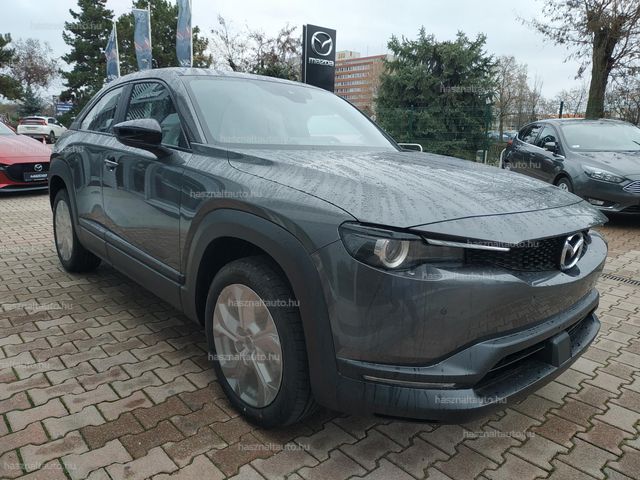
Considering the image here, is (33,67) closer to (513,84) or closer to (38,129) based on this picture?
(38,129)

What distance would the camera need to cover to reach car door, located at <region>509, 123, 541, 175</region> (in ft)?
27.7

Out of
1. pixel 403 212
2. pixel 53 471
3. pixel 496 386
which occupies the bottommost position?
pixel 53 471

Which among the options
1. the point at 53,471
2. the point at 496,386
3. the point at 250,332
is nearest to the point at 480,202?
the point at 496,386

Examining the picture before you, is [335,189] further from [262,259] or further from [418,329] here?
[418,329]

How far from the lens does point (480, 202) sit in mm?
1930

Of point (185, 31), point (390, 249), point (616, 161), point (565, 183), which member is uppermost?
point (185, 31)

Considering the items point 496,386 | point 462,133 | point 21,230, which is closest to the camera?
point 496,386

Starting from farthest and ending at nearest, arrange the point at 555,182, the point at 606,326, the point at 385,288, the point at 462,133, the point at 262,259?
the point at 462,133, the point at 555,182, the point at 606,326, the point at 262,259, the point at 385,288

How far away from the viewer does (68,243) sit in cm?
435

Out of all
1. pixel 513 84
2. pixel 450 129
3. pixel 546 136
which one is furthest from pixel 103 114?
pixel 513 84

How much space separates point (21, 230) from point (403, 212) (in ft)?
20.6

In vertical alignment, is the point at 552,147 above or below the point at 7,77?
below

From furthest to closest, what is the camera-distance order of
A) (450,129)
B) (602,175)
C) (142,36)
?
1. (142,36)
2. (450,129)
3. (602,175)

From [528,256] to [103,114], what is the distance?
3.33 metres
